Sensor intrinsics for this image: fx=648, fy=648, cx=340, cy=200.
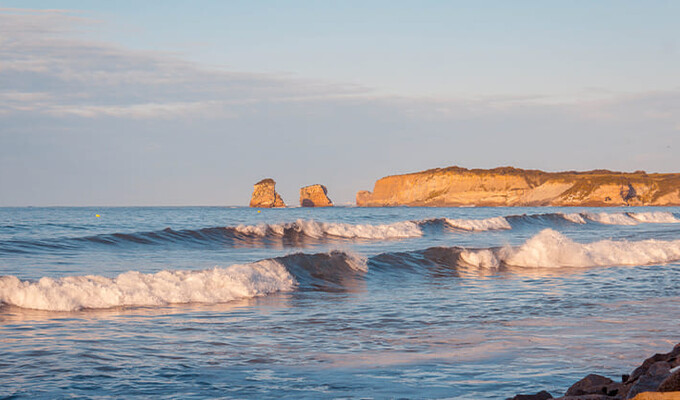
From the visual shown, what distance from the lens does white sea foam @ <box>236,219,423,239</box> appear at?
30.7m

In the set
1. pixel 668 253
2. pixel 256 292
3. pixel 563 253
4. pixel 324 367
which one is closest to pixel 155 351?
pixel 324 367

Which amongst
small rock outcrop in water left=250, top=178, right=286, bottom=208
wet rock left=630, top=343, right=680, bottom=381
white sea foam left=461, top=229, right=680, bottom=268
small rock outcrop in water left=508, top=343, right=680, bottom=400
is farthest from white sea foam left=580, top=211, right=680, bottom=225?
small rock outcrop in water left=250, top=178, right=286, bottom=208

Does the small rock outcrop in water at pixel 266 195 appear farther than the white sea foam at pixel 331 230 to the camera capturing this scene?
Yes

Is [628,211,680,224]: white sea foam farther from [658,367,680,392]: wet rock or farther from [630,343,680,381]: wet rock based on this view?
[658,367,680,392]: wet rock

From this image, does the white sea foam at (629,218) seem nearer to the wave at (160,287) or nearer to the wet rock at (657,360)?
the wave at (160,287)

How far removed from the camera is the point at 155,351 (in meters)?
7.18

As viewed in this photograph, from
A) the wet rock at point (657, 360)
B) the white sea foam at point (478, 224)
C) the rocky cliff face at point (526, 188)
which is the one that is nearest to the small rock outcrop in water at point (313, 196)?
the rocky cliff face at point (526, 188)

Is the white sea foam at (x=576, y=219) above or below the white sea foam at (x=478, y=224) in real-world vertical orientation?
above

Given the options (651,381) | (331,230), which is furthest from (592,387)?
(331,230)

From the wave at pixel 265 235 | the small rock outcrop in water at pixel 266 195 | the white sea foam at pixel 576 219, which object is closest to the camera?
the wave at pixel 265 235

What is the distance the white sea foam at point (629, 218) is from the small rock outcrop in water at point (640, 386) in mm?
50094

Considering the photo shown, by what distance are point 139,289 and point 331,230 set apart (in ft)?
73.0

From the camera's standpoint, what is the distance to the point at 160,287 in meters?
11.4

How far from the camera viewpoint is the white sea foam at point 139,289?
10.2 m
